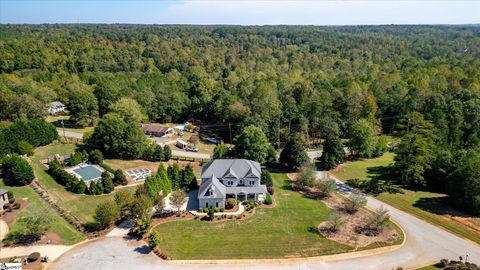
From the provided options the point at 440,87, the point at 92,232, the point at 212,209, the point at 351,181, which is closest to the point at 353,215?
the point at 351,181

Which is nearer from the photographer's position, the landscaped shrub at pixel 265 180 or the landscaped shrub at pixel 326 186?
the landscaped shrub at pixel 326 186

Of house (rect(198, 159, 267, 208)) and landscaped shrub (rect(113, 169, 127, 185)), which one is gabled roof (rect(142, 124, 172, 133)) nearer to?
landscaped shrub (rect(113, 169, 127, 185))

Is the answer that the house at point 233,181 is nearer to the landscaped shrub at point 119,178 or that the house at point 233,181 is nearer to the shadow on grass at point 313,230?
the shadow on grass at point 313,230

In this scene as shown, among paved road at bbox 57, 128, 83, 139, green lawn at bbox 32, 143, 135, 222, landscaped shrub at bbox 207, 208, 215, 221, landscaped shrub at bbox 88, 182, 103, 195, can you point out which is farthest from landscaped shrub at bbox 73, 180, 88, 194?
paved road at bbox 57, 128, 83, 139

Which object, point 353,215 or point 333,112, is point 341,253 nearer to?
point 353,215

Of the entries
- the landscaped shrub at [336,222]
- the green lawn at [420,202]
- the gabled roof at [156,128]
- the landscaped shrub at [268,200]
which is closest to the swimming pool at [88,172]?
the gabled roof at [156,128]

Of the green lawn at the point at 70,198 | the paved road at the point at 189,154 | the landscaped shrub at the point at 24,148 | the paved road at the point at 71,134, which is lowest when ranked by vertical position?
the paved road at the point at 189,154

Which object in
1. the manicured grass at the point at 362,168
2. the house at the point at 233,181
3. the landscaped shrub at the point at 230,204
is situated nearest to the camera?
the landscaped shrub at the point at 230,204
